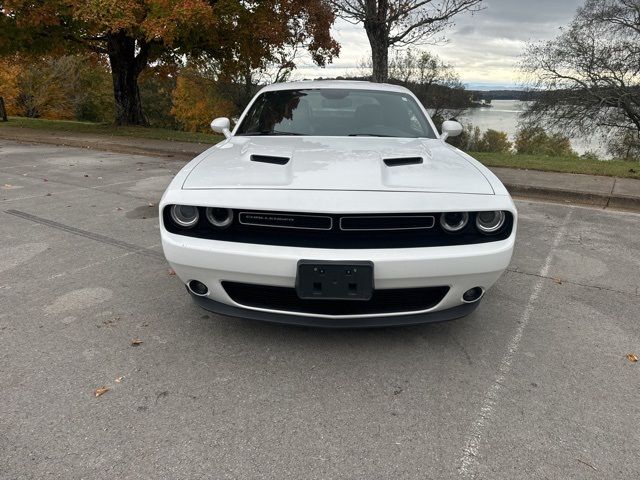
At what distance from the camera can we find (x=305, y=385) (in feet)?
7.77

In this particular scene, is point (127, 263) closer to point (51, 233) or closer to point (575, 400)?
point (51, 233)

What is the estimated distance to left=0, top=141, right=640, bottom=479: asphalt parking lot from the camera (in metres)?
1.90

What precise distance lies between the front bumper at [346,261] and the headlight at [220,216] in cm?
11

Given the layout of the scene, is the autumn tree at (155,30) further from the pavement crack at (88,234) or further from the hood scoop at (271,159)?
the hood scoop at (271,159)

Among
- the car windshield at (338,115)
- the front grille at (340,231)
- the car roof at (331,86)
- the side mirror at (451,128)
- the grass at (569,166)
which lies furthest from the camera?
the grass at (569,166)

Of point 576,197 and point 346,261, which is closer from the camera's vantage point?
point 346,261

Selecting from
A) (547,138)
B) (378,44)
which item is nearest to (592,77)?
(547,138)

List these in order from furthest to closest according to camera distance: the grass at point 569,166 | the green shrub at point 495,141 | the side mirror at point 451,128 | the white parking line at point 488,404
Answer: the green shrub at point 495,141, the grass at point 569,166, the side mirror at point 451,128, the white parking line at point 488,404

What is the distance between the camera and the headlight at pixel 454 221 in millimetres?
2449

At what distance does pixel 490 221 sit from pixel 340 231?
845mm

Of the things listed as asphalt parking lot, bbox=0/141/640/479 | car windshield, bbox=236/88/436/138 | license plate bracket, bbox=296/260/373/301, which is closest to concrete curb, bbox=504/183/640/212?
asphalt parking lot, bbox=0/141/640/479

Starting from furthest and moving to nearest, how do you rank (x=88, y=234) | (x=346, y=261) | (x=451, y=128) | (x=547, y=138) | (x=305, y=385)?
(x=547, y=138), (x=88, y=234), (x=451, y=128), (x=305, y=385), (x=346, y=261)

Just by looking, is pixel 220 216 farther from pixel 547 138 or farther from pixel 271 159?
pixel 547 138

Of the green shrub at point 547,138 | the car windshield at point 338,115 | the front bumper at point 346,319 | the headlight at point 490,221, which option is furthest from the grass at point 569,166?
the green shrub at point 547,138
